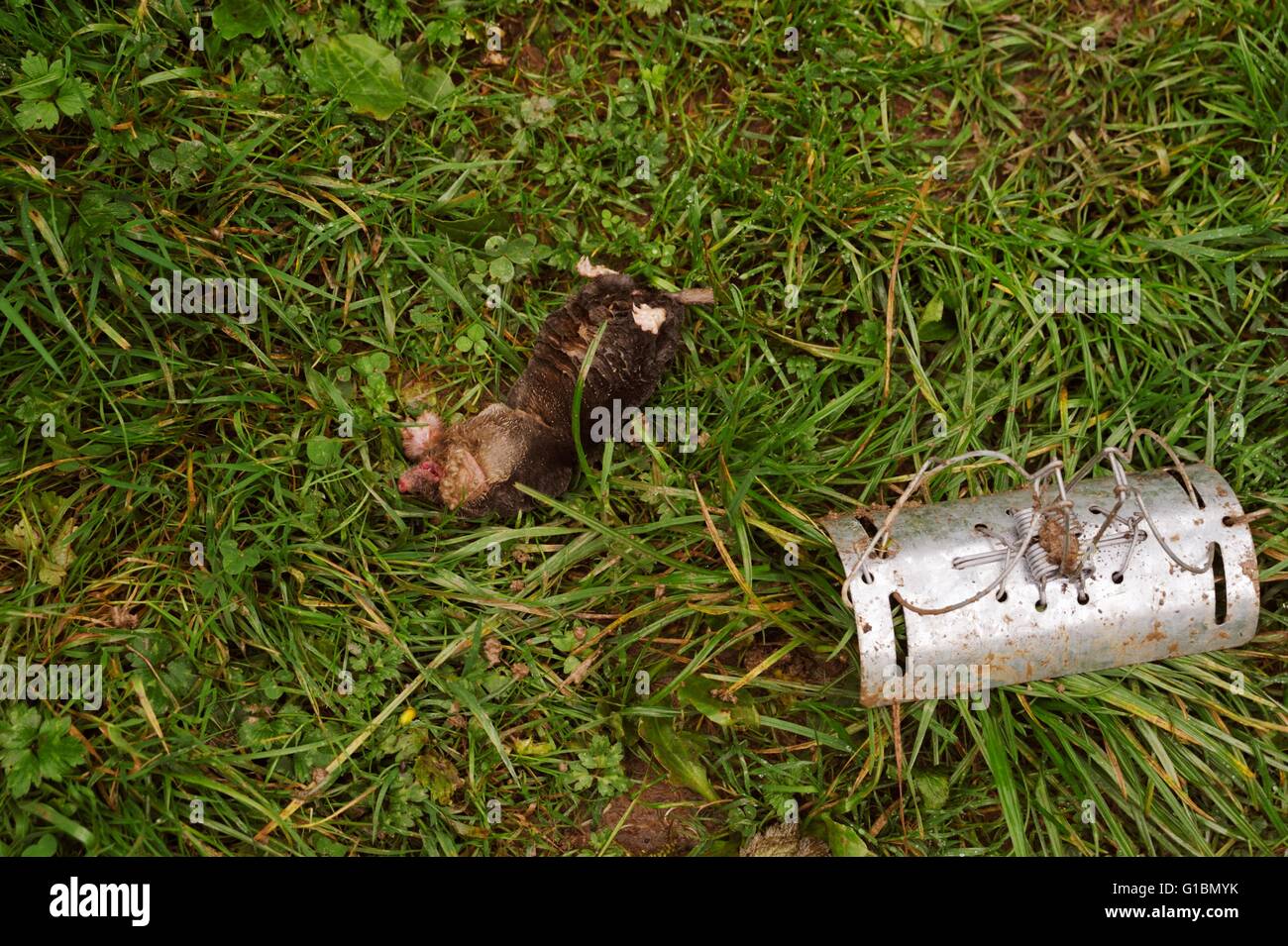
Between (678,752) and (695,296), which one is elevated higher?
(695,296)

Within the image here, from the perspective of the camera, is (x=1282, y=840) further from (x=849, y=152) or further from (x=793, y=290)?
(x=849, y=152)

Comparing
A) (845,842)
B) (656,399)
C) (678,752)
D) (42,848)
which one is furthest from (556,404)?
(42,848)

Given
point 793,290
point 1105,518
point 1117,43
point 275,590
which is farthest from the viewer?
point 1117,43

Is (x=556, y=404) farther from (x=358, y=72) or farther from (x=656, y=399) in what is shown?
(x=358, y=72)

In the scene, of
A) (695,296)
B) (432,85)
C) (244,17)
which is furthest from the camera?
(432,85)

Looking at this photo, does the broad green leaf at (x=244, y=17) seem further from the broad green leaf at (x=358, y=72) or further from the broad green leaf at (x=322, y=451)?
the broad green leaf at (x=322, y=451)

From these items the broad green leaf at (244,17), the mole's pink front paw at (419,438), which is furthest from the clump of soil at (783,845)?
the broad green leaf at (244,17)

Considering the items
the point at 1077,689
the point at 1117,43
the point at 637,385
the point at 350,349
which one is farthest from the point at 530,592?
the point at 1117,43
